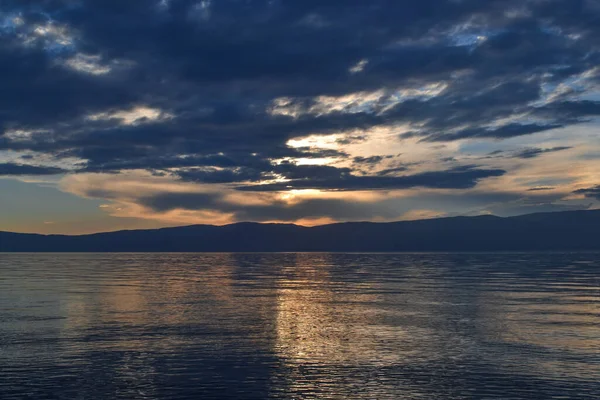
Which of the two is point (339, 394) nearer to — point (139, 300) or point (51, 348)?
point (51, 348)

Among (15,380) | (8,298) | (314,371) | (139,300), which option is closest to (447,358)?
(314,371)

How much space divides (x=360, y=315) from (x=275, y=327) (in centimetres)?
1010

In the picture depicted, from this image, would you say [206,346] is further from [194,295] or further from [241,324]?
[194,295]

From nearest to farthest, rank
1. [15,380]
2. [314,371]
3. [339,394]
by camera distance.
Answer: [339,394]
[15,380]
[314,371]

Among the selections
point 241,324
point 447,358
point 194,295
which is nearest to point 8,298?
point 194,295

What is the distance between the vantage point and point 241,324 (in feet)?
164

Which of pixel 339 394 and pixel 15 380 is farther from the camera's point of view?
pixel 15 380

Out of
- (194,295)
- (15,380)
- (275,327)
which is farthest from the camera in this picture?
(194,295)

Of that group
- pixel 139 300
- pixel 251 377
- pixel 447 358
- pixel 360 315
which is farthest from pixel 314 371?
pixel 139 300

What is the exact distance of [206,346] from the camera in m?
40.1

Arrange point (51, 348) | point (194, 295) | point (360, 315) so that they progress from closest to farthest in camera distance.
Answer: point (51, 348)
point (360, 315)
point (194, 295)

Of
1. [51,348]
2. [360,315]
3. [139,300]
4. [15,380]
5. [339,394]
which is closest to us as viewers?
[339,394]

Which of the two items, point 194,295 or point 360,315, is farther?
point 194,295

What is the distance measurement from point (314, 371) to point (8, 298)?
50.1 meters
